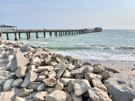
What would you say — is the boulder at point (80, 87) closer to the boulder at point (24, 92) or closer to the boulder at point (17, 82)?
the boulder at point (24, 92)

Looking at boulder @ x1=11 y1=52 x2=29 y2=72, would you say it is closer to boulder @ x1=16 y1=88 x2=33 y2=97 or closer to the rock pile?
the rock pile

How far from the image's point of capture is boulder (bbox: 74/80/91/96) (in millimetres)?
2840

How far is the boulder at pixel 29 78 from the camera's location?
340 cm

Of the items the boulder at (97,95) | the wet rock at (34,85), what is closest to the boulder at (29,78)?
the wet rock at (34,85)

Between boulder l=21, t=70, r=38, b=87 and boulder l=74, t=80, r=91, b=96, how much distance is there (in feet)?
3.47

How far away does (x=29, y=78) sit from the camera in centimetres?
345

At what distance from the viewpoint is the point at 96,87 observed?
2.95 m

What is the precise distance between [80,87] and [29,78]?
126 centimetres

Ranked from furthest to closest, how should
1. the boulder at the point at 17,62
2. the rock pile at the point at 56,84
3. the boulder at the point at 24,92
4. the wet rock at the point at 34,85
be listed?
the boulder at the point at 17,62 → the wet rock at the point at 34,85 → the boulder at the point at 24,92 → the rock pile at the point at 56,84

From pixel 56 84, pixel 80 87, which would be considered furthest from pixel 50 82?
pixel 80 87

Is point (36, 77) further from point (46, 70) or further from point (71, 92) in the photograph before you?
point (71, 92)

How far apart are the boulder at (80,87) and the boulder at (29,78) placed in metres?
1.06

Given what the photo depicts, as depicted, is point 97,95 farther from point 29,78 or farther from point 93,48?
point 93,48

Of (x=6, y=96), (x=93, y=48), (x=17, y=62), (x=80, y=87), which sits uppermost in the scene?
(x=17, y=62)
